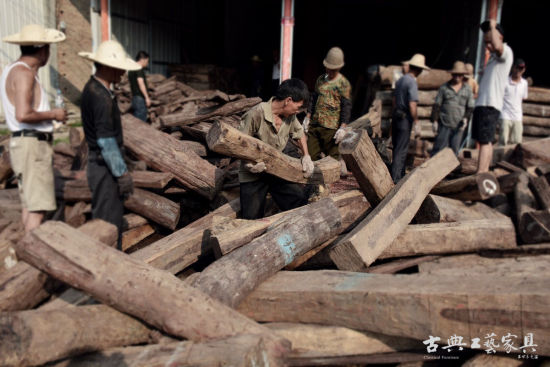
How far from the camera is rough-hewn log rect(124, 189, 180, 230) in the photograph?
18.2 feet

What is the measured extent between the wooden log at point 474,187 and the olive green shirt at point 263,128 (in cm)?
194

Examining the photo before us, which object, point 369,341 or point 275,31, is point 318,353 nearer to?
point 369,341

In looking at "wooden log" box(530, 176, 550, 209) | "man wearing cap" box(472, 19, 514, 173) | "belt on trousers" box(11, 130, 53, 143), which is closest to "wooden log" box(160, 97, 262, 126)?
"belt on trousers" box(11, 130, 53, 143)

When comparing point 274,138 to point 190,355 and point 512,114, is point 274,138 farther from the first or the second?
point 512,114

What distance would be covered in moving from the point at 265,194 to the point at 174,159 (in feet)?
5.30

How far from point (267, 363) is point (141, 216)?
3455 mm

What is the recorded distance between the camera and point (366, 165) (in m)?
4.53

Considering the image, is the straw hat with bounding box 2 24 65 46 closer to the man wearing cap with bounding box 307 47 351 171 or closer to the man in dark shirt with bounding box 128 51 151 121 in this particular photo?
the man wearing cap with bounding box 307 47 351 171

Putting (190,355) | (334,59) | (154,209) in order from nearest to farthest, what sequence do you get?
(190,355), (154,209), (334,59)

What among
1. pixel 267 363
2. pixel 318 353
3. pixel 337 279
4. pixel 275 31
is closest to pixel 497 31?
pixel 337 279

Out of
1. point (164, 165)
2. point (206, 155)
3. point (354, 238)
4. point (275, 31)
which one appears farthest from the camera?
point (275, 31)

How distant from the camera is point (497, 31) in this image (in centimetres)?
617

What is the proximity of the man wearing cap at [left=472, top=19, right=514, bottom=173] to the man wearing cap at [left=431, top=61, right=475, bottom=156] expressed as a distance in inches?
87.2

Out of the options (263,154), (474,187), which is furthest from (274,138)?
(474,187)
